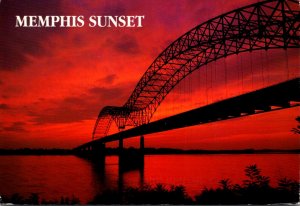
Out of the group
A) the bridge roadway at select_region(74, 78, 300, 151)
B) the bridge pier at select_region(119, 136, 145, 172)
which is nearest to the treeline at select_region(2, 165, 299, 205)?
the bridge roadway at select_region(74, 78, 300, 151)

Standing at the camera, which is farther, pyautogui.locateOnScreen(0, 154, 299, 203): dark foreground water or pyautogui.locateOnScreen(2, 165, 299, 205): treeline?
pyautogui.locateOnScreen(0, 154, 299, 203): dark foreground water

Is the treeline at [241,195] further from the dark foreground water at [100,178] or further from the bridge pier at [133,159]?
the bridge pier at [133,159]

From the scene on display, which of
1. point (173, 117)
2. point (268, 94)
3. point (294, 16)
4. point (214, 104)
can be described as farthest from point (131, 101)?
point (294, 16)

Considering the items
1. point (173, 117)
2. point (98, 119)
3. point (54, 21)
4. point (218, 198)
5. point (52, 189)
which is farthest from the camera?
point (98, 119)

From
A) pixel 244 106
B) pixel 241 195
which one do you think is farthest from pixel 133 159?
pixel 241 195

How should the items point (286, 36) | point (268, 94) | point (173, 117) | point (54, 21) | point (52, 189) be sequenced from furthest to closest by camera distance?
point (173, 117) → point (52, 189) → point (268, 94) → point (286, 36) → point (54, 21)

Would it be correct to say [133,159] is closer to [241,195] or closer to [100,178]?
[100,178]

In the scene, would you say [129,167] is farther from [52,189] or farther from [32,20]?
[32,20]

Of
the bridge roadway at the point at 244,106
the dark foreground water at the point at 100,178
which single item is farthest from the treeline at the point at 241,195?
the bridge roadway at the point at 244,106

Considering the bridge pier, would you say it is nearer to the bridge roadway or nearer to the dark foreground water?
the dark foreground water
